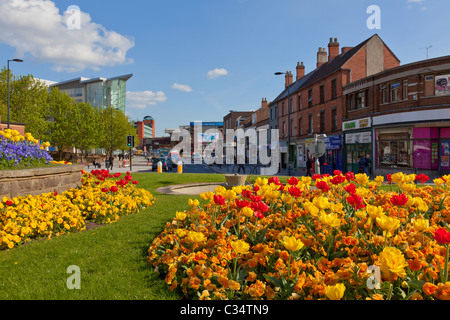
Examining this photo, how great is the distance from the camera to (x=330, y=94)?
32.5 meters

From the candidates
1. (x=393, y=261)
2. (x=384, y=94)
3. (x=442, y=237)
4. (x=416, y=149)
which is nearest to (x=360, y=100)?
(x=384, y=94)

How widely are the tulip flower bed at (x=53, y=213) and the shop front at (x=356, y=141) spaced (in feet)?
78.4

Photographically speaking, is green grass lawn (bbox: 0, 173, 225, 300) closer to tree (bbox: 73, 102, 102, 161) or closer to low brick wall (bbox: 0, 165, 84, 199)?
low brick wall (bbox: 0, 165, 84, 199)

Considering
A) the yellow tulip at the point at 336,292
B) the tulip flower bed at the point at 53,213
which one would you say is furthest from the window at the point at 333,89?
the yellow tulip at the point at 336,292

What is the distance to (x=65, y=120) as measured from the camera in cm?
4703

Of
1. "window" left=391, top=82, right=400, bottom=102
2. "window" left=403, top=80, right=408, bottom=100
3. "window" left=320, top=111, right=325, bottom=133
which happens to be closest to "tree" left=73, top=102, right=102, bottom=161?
"window" left=320, top=111, right=325, bottom=133

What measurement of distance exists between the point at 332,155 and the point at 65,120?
39865 millimetres

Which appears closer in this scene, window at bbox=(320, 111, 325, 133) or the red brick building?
the red brick building

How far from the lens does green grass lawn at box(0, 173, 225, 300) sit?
10.9ft

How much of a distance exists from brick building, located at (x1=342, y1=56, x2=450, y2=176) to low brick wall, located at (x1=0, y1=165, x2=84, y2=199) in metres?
22.6

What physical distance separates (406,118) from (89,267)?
24.5 meters

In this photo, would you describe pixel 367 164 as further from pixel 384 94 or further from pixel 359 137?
pixel 384 94
